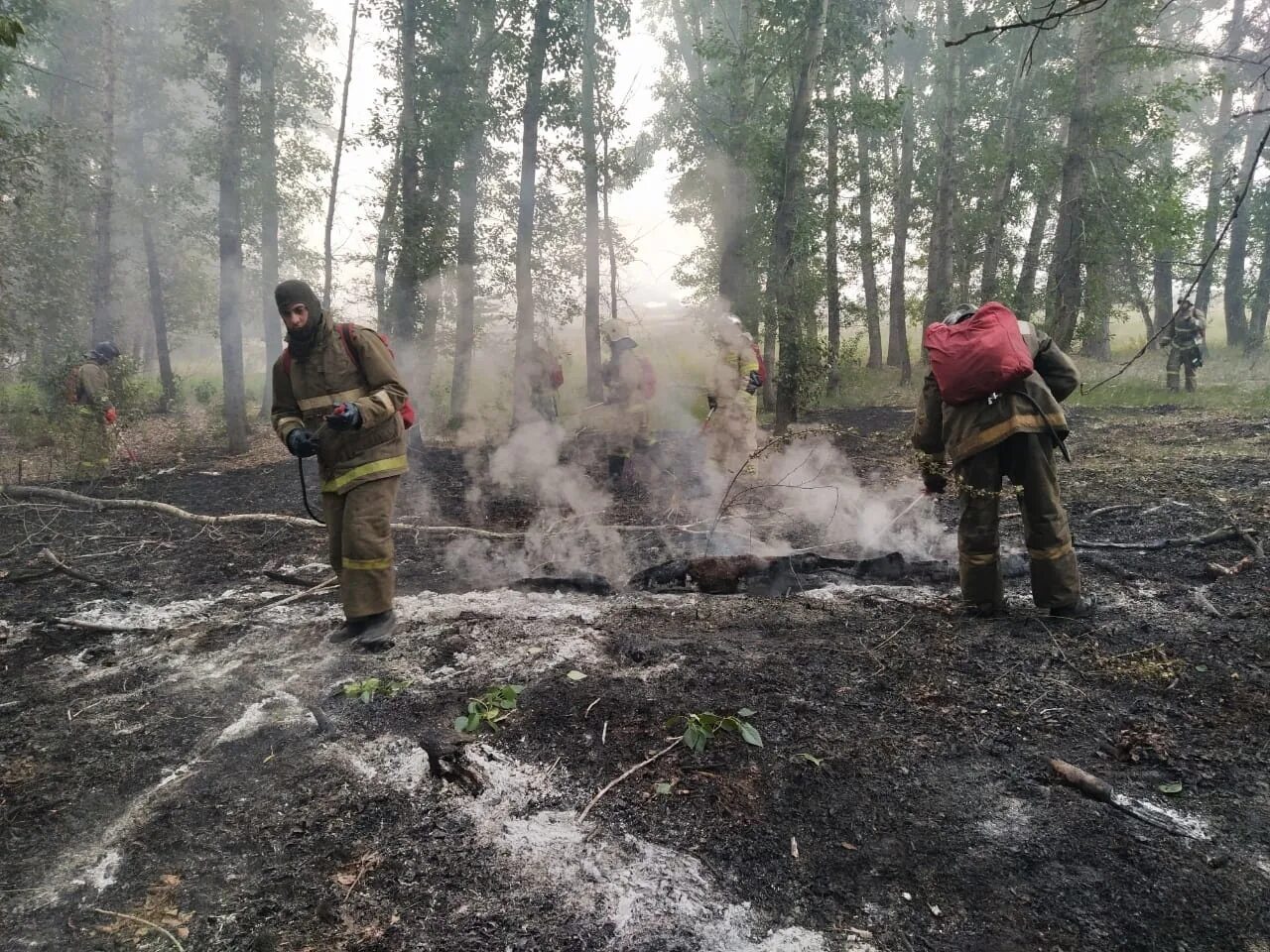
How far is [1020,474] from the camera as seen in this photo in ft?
12.9

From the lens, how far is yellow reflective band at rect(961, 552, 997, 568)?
4.04 m

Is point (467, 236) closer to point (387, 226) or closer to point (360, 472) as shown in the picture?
point (387, 226)

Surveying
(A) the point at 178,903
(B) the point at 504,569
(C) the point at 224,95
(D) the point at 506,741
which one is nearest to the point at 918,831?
(D) the point at 506,741

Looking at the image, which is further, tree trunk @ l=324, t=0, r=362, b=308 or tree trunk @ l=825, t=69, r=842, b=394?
tree trunk @ l=324, t=0, r=362, b=308

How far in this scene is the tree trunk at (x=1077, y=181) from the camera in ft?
37.6

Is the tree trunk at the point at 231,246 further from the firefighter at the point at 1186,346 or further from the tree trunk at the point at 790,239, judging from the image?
the firefighter at the point at 1186,346

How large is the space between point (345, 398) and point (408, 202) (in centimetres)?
906

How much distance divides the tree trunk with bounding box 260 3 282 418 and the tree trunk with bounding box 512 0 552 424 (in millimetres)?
5904

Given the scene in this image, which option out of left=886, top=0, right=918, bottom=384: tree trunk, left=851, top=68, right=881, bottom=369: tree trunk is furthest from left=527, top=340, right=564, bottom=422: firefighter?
left=886, top=0, right=918, bottom=384: tree trunk

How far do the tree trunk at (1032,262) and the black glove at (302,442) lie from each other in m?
12.5

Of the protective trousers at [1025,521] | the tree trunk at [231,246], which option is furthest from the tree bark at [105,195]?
the protective trousers at [1025,521]

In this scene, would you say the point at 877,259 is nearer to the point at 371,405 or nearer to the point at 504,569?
the point at 504,569

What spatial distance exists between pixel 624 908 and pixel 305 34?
24304 millimetres

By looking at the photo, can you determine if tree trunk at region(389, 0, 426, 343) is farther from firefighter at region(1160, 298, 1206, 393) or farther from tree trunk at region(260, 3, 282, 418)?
firefighter at region(1160, 298, 1206, 393)
